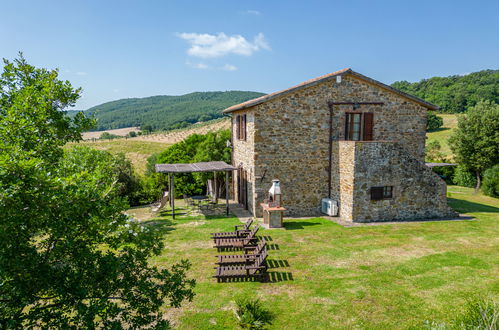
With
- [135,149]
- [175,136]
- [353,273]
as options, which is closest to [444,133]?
[135,149]

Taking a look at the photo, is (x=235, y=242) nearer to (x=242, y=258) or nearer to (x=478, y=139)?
(x=242, y=258)

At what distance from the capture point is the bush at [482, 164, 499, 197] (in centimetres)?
2269

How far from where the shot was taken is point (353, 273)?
8703mm

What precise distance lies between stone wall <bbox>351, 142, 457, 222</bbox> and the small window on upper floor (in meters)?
5.81

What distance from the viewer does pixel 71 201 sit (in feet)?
10.6

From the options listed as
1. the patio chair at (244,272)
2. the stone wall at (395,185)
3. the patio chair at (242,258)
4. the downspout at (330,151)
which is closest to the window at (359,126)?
the downspout at (330,151)

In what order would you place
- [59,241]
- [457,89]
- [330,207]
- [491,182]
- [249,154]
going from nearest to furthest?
[59,241] → [330,207] → [249,154] → [491,182] → [457,89]

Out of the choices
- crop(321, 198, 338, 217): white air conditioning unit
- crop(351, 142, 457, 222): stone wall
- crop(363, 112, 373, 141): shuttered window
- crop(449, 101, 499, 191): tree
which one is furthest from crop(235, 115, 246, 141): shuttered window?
crop(449, 101, 499, 191): tree

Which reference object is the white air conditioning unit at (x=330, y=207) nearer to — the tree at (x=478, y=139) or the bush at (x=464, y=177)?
the tree at (x=478, y=139)

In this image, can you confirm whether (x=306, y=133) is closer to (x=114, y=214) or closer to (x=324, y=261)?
(x=324, y=261)

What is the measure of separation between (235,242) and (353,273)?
3931 mm

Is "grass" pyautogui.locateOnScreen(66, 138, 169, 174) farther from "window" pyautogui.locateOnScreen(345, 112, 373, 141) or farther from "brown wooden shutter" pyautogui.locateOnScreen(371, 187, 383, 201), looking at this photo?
"brown wooden shutter" pyautogui.locateOnScreen(371, 187, 383, 201)

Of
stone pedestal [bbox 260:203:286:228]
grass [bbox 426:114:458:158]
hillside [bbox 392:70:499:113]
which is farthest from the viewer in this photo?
hillside [bbox 392:70:499:113]

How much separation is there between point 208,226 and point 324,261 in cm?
584
